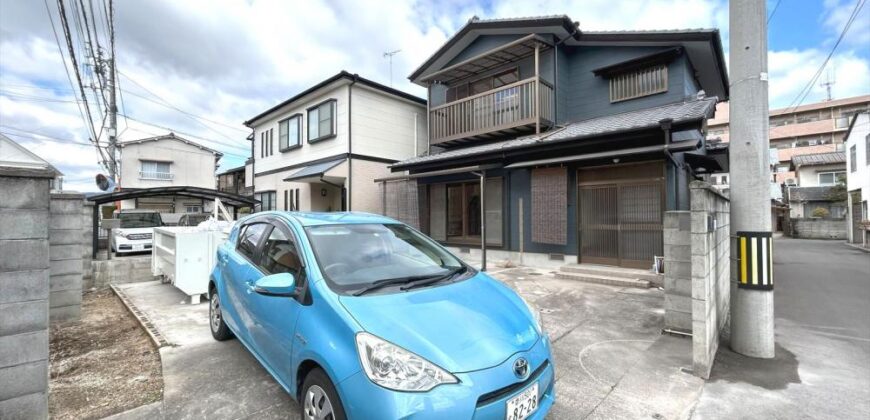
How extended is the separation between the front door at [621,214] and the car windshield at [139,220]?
42.2 ft

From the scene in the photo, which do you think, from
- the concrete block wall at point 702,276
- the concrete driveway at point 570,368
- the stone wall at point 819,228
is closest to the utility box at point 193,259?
the concrete driveway at point 570,368

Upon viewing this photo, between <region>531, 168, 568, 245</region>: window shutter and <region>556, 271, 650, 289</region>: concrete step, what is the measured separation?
2.97ft

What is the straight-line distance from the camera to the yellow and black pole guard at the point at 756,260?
368 cm

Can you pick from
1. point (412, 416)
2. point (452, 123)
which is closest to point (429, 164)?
point (452, 123)

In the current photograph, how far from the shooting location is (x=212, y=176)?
26688mm

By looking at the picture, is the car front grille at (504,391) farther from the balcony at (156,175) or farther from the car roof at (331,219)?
the balcony at (156,175)

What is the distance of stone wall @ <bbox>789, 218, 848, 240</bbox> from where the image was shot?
864 inches

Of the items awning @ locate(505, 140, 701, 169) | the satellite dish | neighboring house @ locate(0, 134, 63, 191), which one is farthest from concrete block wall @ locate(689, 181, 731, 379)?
the satellite dish

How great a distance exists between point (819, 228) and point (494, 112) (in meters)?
25.8

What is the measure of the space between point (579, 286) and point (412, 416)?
19.1 feet

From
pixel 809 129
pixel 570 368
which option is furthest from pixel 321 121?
pixel 809 129

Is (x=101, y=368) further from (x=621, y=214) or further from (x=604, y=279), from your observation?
(x=621, y=214)

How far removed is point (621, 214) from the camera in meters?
7.65

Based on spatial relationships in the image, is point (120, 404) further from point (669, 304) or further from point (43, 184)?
point (669, 304)
